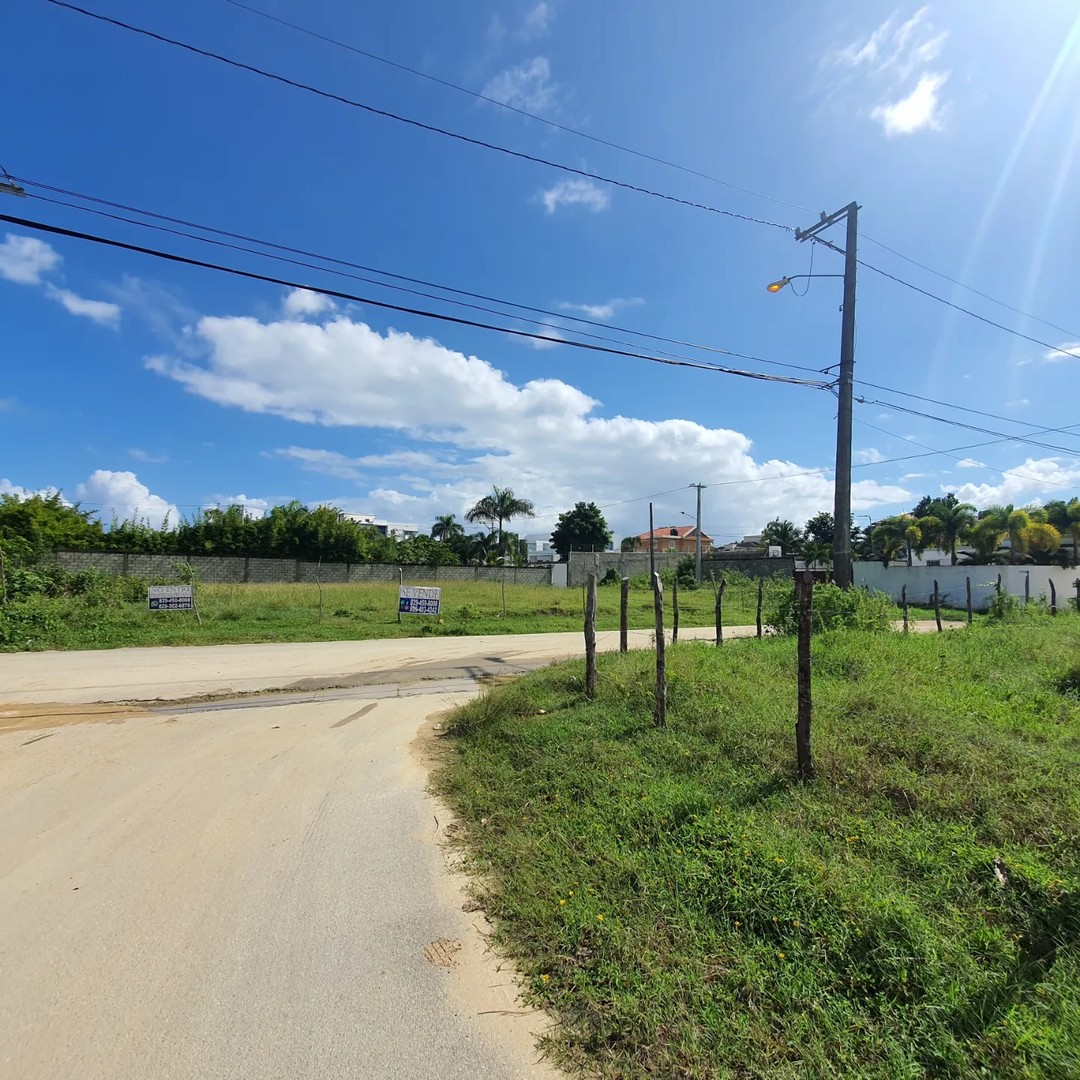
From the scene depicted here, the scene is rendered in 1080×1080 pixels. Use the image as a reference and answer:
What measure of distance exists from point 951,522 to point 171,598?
4345 centimetres

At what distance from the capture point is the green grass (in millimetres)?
2369

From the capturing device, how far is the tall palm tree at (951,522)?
128 ft

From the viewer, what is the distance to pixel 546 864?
3.76 m

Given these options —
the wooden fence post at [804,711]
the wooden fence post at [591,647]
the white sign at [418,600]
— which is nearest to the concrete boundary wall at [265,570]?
the white sign at [418,600]

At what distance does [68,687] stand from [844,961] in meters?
11.3

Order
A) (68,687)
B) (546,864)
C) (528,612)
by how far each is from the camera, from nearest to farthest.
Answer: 1. (546,864)
2. (68,687)
3. (528,612)

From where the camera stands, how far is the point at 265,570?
33812 mm

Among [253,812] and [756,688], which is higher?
[756,688]

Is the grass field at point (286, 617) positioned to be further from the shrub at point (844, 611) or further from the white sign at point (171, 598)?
the shrub at point (844, 611)

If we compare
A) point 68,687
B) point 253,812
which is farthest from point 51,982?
point 68,687

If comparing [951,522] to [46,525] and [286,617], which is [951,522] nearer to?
[286,617]

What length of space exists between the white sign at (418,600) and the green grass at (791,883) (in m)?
13.8

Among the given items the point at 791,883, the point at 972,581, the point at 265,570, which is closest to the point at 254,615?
the point at 265,570

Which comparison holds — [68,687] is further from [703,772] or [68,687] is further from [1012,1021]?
[1012,1021]
